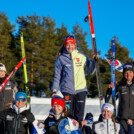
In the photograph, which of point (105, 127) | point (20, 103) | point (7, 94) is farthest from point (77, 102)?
point (7, 94)

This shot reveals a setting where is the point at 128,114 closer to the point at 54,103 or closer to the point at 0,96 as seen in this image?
the point at 54,103

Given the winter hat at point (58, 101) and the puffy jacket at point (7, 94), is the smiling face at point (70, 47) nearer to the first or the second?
the winter hat at point (58, 101)

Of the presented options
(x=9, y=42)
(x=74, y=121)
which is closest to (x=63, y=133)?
(x=74, y=121)

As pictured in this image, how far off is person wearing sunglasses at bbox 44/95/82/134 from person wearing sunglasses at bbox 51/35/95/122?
22 cm

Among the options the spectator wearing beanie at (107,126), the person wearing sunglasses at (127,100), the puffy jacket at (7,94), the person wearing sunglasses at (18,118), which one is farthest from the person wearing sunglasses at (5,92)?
the person wearing sunglasses at (127,100)

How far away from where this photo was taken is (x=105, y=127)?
3.79m

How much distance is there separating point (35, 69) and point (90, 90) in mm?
6780

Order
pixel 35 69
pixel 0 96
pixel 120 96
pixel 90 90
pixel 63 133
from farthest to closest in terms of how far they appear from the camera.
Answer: pixel 90 90, pixel 35 69, pixel 0 96, pixel 120 96, pixel 63 133

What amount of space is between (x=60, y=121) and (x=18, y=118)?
27.6 inches

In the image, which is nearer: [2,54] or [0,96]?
[0,96]

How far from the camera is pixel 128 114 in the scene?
A: 4.00 meters

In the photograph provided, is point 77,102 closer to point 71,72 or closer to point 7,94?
point 71,72

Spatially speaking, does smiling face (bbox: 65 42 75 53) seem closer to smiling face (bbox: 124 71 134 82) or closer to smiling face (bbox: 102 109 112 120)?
smiling face (bbox: 124 71 134 82)

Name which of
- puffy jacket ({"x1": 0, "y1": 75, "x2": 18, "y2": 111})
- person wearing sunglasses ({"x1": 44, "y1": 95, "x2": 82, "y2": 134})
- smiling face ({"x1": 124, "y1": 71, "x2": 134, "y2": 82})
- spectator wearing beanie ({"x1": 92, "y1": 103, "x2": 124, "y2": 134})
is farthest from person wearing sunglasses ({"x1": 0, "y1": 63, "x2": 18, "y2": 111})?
smiling face ({"x1": 124, "y1": 71, "x2": 134, "y2": 82})
